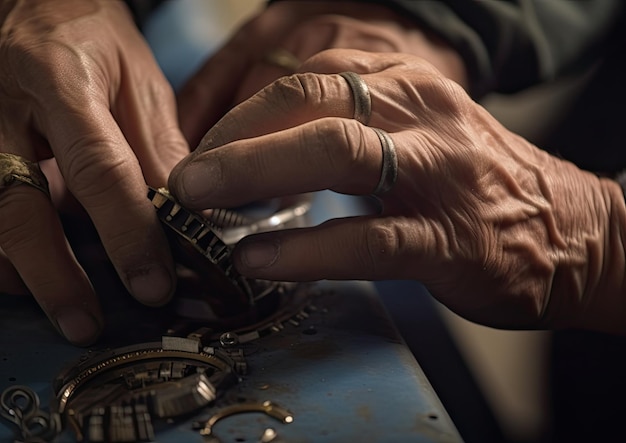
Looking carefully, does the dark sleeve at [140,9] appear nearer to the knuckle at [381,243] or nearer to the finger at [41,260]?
the finger at [41,260]

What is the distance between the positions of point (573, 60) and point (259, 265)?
0.70 m

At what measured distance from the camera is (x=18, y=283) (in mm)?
601

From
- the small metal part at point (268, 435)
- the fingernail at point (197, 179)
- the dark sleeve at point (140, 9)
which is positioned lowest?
the small metal part at point (268, 435)

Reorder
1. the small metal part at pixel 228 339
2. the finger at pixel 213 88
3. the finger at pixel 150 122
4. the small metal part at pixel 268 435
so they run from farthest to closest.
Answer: the finger at pixel 213 88 → the finger at pixel 150 122 → the small metal part at pixel 228 339 → the small metal part at pixel 268 435

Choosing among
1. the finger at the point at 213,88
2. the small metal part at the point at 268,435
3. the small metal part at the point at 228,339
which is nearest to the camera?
the small metal part at the point at 268,435

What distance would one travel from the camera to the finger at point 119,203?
535 mm

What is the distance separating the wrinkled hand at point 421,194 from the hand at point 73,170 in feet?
0.19

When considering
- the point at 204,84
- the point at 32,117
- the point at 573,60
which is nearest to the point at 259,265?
the point at 32,117

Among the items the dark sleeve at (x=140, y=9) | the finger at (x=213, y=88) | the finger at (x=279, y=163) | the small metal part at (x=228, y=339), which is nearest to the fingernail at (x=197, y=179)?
the finger at (x=279, y=163)

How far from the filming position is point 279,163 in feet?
1.61

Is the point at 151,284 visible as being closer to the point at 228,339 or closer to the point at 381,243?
the point at 228,339

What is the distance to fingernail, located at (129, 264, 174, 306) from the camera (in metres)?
0.54

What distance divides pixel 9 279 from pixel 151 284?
14 cm

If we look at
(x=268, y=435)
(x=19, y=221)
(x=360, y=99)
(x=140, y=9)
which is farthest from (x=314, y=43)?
(x=268, y=435)
